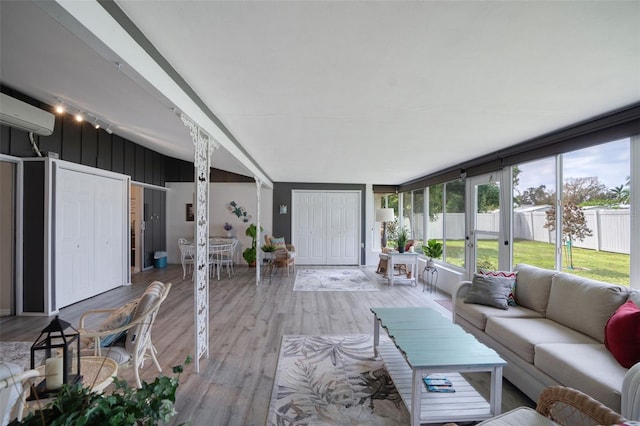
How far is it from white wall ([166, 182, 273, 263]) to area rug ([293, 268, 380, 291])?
2.00 meters

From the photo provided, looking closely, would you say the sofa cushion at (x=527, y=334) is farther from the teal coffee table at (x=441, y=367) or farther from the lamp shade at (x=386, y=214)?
the lamp shade at (x=386, y=214)

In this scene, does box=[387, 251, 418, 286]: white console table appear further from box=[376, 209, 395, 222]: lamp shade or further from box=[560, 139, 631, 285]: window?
box=[560, 139, 631, 285]: window

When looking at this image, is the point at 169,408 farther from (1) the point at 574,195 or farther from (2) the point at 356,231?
(2) the point at 356,231

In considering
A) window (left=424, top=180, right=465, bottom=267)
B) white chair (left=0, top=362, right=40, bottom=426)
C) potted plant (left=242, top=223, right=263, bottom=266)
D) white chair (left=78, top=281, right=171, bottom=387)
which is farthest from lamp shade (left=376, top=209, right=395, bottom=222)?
white chair (left=0, top=362, right=40, bottom=426)

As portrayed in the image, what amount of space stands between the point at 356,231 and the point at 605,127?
6008 millimetres

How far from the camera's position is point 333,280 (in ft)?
20.6

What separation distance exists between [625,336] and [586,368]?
35 cm

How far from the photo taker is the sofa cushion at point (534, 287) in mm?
2885

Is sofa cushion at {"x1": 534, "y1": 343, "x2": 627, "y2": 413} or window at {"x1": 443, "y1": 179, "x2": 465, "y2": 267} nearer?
sofa cushion at {"x1": 534, "y1": 343, "x2": 627, "y2": 413}

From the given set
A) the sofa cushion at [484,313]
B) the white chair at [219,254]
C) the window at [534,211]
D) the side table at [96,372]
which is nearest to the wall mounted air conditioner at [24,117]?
the side table at [96,372]

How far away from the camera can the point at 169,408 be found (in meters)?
0.79

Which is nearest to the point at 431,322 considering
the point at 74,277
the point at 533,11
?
the point at 533,11

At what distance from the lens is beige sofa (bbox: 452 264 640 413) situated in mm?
1808

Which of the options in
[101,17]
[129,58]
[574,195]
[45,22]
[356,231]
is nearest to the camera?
[101,17]
